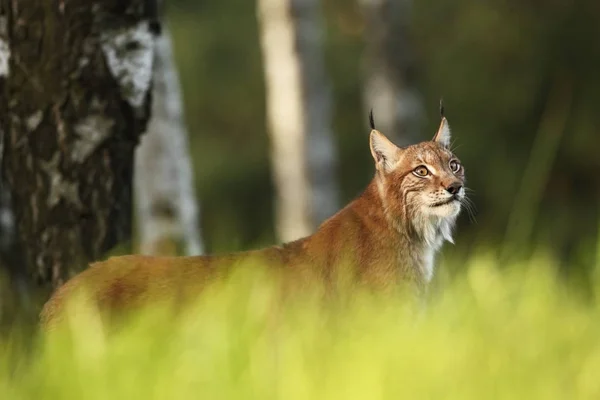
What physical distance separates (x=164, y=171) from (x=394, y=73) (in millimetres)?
5423

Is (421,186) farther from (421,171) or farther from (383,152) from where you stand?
(383,152)

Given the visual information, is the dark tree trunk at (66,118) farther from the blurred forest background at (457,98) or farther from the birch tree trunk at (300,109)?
the blurred forest background at (457,98)

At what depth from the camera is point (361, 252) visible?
6.32 m

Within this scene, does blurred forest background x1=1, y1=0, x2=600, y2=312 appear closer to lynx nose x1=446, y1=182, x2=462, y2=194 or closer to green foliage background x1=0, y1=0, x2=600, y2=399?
lynx nose x1=446, y1=182, x2=462, y2=194

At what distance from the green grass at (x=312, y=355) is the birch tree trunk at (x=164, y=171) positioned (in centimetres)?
456

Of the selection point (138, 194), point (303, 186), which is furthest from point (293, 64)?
point (138, 194)

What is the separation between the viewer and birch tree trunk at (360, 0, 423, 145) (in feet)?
47.1

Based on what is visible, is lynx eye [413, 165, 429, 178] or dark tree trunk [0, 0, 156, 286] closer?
lynx eye [413, 165, 429, 178]

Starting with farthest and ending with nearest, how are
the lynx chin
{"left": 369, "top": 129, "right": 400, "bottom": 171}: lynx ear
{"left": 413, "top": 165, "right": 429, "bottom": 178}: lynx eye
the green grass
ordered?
{"left": 369, "top": 129, "right": 400, "bottom": 171}: lynx ear
{"left": 413, "top": 165, "right": 429, "bottom": 178}: lynx eye
the lynx chin
the green grass

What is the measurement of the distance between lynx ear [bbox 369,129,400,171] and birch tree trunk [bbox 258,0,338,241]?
6.68 metres

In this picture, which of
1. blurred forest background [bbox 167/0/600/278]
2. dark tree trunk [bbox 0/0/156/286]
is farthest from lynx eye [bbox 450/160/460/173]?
blurred forest background [bbox 167/0/600/278]

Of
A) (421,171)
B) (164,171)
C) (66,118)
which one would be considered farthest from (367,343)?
(164,171)

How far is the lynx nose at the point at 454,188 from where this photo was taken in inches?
255

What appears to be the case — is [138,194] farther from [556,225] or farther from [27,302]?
[556,225]
